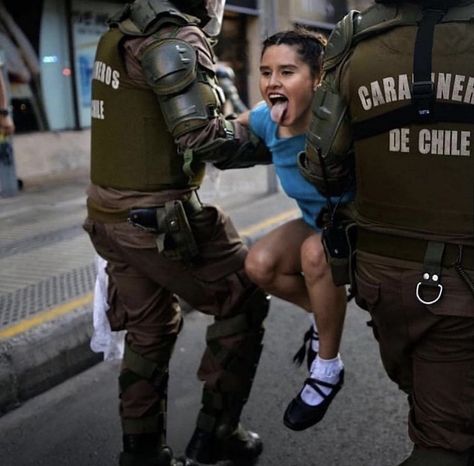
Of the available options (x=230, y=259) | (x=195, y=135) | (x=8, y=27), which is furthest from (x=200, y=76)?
(x=8, y=27)

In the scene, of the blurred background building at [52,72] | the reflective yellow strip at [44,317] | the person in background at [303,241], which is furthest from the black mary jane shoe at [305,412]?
the blurred background building at [52,72]

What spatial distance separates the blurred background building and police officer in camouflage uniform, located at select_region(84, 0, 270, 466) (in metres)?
6.96

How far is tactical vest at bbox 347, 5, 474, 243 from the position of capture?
1.75 metres

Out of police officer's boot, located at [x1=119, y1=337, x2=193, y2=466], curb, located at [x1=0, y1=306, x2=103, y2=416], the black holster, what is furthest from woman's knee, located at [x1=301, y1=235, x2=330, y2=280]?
curb, located at [x1=0, y1=306, x2=103, y2=416]

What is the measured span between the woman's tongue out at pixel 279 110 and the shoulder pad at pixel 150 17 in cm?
41

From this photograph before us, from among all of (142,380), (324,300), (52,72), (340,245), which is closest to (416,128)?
(340,245)

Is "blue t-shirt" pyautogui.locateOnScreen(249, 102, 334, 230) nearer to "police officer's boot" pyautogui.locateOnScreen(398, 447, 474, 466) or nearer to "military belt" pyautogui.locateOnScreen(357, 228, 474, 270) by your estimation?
"military belt" pyautogui.locateOnScreen(357, 228, 474, 270)

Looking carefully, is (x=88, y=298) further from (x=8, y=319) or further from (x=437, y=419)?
(x=437, y=419)

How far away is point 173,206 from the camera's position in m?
2.56

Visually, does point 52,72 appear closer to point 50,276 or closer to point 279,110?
point 50,276

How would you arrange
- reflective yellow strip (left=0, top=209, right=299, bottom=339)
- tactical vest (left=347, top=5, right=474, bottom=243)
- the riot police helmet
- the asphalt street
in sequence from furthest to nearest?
reflective yellow strip (left=0, top=209, right=299, bottom=339) < the asphalt street < the riot police helmet < tactical vest (left=347, top=5, right=474, bottom=243)

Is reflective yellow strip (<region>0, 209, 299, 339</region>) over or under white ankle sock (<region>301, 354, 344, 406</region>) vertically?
under

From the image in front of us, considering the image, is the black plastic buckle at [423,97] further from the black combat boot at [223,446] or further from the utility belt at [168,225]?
the black combat boot at [223,446]

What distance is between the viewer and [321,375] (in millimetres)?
2447
